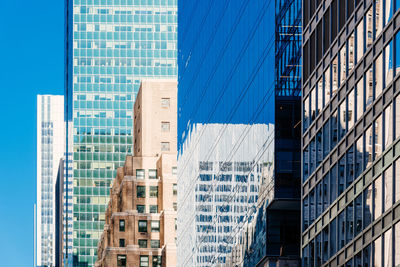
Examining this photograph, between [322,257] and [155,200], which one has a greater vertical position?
[155,200]

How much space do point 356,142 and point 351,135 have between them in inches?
47.6

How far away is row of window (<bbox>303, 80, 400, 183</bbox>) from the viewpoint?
50.7m

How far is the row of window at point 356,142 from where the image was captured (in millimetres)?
50656

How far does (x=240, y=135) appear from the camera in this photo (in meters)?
89.2

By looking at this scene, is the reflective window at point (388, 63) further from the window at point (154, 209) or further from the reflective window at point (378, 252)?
the window at point (154, 209)

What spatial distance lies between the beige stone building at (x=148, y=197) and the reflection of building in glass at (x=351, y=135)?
101 metres

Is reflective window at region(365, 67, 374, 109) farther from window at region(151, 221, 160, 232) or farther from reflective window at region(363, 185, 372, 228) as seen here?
window at region(151, 221, 160, 232)

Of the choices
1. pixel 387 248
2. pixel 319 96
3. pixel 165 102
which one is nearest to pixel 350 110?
pixel 319 96

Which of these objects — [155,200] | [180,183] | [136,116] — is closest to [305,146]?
[180,183]

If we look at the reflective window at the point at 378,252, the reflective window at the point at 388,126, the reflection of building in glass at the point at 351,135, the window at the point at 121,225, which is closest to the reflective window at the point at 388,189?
the reflection of building in glass at the point at 351,135

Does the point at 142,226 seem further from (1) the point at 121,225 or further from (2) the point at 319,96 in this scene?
(2) the point at 319,96

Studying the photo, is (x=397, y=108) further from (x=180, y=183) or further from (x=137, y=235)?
(x=137, y=235)

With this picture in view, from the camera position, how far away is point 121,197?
7057 inches

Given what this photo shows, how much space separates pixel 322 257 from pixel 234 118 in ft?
102
